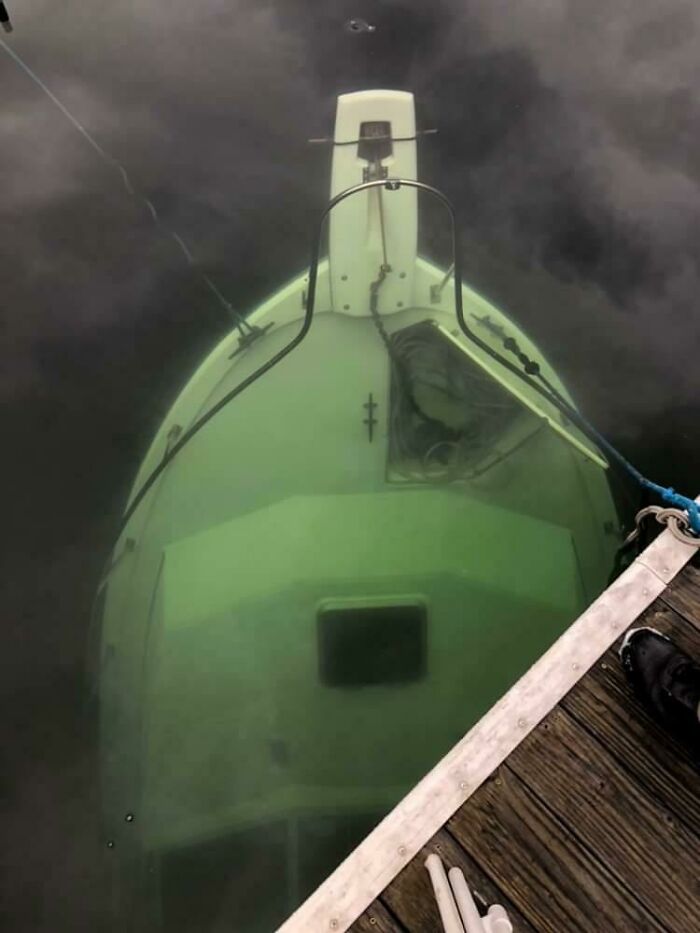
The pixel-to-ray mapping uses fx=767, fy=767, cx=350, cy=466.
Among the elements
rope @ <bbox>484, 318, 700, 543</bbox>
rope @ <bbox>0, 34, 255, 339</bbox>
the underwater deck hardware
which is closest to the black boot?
rope @ <bbox>484, 318, 700, 543</bbox>

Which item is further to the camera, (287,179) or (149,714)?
(287,179)

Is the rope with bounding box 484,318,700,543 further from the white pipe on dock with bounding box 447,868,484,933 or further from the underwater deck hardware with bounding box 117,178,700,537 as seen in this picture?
the white pipe on dock with bounding box 447,868,484,933

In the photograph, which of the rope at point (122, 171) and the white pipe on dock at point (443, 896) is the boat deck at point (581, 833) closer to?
the white pipe on dock at point (443, 896)

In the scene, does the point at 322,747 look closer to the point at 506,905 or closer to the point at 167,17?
the point at 506,905

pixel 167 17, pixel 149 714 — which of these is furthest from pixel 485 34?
pixel 149 714

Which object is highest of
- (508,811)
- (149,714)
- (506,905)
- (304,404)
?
(304,404)

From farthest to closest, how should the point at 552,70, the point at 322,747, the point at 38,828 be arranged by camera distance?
the point at 552,70
the point at 38,828
the point at 322,747

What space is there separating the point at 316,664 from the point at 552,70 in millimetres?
4444

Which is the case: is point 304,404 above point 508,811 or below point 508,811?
above

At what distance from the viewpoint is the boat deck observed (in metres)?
2.07

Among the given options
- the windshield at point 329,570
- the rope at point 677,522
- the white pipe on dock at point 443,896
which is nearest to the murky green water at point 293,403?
the windshield at point 329,570

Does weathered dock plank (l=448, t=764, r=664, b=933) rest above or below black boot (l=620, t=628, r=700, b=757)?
below

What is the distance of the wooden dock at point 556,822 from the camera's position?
2.07 meters

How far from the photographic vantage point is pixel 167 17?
5395 mm
